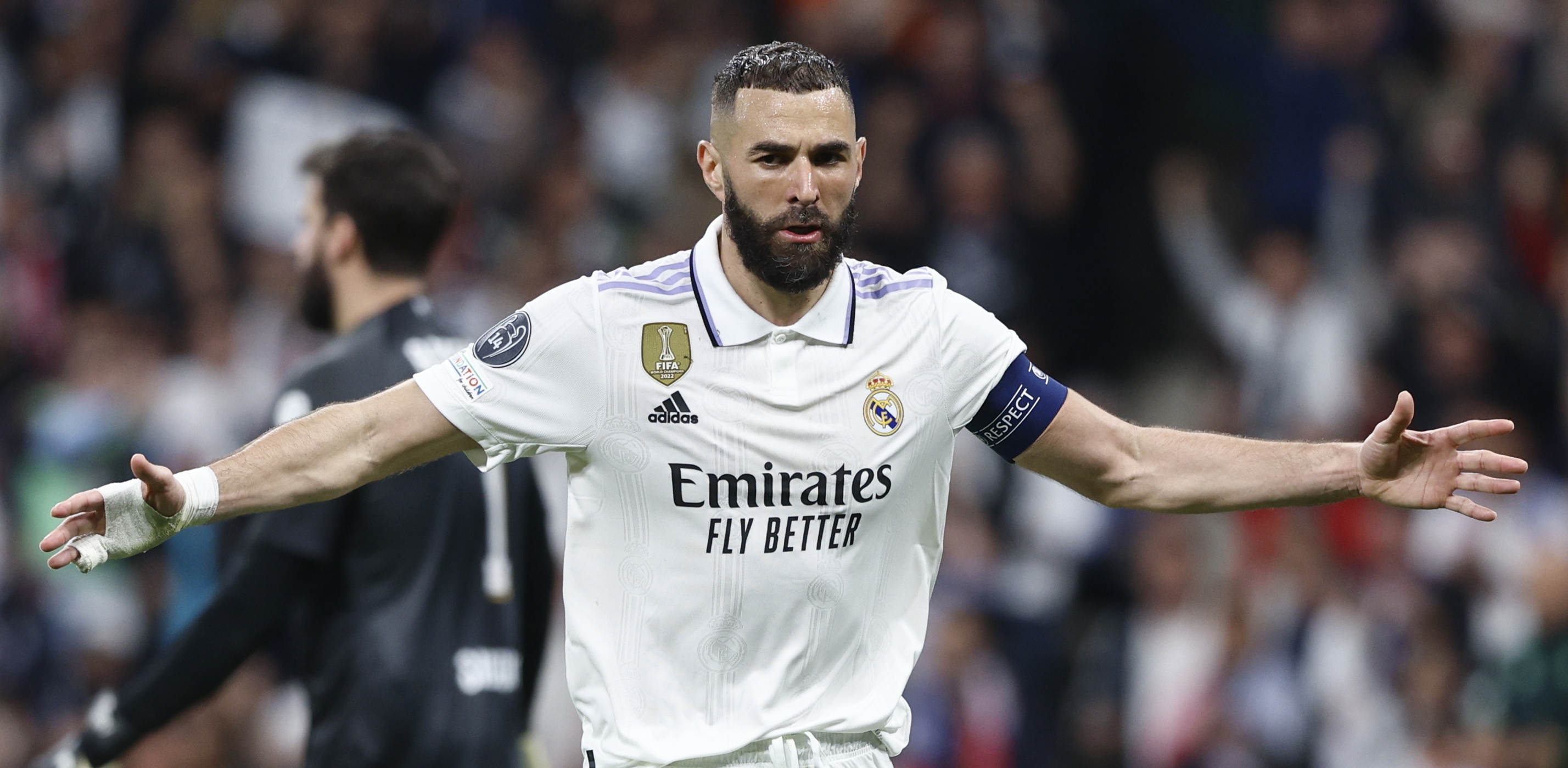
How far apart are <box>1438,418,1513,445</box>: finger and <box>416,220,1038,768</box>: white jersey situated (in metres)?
1.24

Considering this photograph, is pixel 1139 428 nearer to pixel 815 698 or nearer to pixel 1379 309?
pixel 815 698

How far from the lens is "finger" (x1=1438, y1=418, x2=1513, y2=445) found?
4.31 m

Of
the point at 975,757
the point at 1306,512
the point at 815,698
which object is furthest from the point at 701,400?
the point at 1306,512

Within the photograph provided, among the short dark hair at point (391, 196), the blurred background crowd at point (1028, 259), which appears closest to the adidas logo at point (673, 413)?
the short dark hair at point (391, 196)

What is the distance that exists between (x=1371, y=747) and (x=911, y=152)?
4.43 metres

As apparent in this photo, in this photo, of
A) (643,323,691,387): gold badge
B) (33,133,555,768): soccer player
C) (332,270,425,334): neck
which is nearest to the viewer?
A: (643,323,691,387): gold badge

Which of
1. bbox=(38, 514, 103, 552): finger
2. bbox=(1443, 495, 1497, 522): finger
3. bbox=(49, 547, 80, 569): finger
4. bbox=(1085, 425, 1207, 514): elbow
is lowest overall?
bbox=(49, 547, 80, 569): finger

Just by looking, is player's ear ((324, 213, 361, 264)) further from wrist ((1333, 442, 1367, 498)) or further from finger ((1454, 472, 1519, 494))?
finger ((1454, 472, 1519, 494))

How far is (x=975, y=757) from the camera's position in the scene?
9.92m

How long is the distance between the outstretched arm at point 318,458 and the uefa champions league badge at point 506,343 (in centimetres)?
17

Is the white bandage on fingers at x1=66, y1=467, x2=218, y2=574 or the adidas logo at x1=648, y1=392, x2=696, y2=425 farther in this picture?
the adidas logo at x1=648, y1=392, x2=696, y2=425

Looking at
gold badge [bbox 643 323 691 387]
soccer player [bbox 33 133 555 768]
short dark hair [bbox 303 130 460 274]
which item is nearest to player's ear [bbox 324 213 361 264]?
short dark hair [bbox 303 130 460 274]

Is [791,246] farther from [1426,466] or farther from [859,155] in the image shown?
[1426,466]

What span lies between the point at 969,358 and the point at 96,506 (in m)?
2.04
